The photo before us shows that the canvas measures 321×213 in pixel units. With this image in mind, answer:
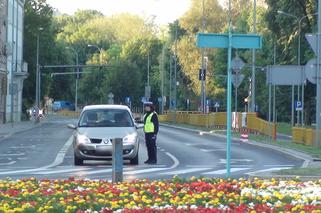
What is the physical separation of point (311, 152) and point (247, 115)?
2290cm

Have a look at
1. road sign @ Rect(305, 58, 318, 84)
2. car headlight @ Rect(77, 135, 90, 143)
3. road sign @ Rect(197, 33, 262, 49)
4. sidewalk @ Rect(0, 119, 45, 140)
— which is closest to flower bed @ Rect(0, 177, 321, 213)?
road sign @ Rect(197, 33, 262, 49)

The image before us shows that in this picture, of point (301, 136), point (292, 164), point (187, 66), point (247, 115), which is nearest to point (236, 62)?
point (301, 136)

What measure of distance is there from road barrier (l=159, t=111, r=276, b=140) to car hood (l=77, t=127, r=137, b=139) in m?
19.2

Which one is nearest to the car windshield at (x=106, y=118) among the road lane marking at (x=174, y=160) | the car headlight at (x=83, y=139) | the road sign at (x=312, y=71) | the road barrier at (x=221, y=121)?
the car headlight at (x=83, y=139)

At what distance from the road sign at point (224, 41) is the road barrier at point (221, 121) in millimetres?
26240

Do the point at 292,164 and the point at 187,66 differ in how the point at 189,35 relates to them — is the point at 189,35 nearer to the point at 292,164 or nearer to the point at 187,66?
the point at 187,66

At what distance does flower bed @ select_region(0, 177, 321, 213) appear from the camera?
9.91m

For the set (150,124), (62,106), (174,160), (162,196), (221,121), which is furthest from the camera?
(62,106)

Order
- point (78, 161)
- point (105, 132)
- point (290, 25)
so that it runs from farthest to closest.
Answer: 1. point (290, 25)
2. point (78, 161)
3. point (105, 132)

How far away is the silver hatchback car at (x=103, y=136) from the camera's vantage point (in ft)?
74.6

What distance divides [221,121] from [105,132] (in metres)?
40.1

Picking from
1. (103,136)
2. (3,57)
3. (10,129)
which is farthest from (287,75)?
(3,57)

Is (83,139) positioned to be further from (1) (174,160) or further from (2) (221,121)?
(2) (221,121)

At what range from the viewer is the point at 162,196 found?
1158 cm
